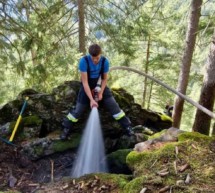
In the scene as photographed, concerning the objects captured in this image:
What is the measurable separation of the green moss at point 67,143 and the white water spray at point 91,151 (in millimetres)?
118

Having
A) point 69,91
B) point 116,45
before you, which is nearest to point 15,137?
point 69,91

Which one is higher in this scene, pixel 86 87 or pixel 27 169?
pixel 86 87

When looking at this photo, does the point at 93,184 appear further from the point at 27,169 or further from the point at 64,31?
the point at 64,31

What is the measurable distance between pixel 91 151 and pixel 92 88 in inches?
52.7

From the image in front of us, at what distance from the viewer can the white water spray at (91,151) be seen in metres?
5.80

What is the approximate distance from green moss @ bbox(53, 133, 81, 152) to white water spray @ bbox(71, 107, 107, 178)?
12 cm

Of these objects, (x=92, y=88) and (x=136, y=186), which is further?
(x=92, y=88)

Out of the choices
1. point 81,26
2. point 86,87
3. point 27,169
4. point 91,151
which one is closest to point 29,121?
point 27,169

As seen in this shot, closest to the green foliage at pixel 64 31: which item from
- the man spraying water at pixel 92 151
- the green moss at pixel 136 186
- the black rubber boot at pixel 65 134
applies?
the man spraying water at pixel 92 151

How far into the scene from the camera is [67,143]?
6324 mm

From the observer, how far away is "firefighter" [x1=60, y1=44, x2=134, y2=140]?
575 centimetres

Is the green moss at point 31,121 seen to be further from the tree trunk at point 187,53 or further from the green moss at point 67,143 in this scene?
the tree trunk at point 187,53

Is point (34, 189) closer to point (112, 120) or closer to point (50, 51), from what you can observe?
point (112, 120)

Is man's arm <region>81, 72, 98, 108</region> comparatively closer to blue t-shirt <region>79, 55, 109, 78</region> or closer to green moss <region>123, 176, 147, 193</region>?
blue t-shirt <region>79, 55, 109, 78</region>
